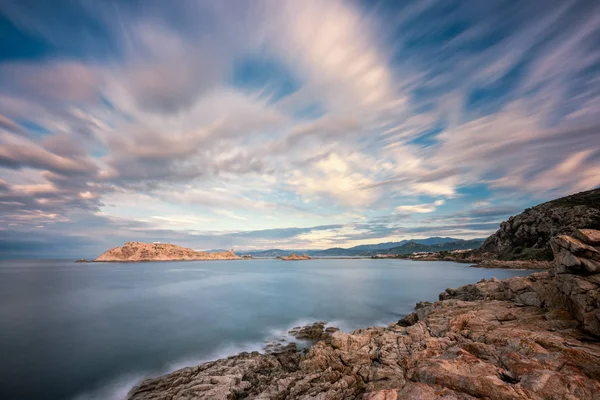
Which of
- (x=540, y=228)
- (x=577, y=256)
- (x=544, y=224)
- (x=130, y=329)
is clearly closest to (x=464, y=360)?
(x=577, y=256)

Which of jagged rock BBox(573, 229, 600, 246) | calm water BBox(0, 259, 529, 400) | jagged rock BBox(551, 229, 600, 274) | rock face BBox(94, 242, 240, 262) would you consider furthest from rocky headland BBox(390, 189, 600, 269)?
rock face BBox(94, 242, 240, 262)

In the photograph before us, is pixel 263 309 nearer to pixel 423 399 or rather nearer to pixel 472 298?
pixel 472 298

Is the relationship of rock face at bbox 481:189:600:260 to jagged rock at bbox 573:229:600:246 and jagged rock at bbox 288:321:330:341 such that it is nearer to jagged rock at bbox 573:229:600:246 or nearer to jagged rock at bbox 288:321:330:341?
jagged rock at bbox 573:229:600:246

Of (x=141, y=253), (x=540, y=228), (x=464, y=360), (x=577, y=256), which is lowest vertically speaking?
(x=464, y=360)

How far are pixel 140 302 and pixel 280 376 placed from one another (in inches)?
1292

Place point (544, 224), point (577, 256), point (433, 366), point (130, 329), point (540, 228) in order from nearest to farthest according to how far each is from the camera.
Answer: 1. point (433, 366)
2. point (577, 256)
3. point (130, 329)
4. point (544, 224)
5. point (540, 228)

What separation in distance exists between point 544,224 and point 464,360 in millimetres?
98704

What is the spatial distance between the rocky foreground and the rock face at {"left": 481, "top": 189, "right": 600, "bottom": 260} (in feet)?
249

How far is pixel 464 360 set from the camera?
9188 mm

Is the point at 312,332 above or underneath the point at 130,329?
above

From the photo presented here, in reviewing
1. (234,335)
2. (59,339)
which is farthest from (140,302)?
(234,335)

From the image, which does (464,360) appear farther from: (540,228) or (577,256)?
(540,228)

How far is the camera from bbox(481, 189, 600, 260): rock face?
68.4 m

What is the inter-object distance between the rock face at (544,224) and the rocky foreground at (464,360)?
249 ft
